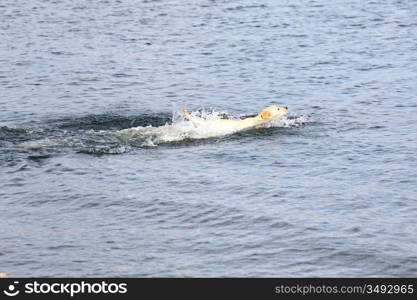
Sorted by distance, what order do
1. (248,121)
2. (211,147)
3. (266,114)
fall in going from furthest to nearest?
(248,121)
(266,114)
(211,147)

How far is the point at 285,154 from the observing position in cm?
2220

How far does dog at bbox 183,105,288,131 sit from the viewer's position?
23.5 metres

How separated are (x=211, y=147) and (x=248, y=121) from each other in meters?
1.62

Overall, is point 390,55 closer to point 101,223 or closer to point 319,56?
point 319,56

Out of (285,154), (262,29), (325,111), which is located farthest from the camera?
(262,29)

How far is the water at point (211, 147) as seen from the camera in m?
17.0

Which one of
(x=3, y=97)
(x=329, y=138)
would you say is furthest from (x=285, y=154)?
(x=3, y=97)

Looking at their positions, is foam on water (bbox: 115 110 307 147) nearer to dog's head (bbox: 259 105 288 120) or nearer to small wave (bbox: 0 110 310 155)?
small wave (bbox: 0 110 310 155)

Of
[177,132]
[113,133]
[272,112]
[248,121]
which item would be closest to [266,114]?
[272,112]

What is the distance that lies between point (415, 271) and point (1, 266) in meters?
7.32

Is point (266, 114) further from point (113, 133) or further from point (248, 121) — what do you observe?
point (113, 133)

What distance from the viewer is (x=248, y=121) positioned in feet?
78.3

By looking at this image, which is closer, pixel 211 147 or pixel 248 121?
pixel 211 147

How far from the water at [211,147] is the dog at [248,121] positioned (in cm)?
28
